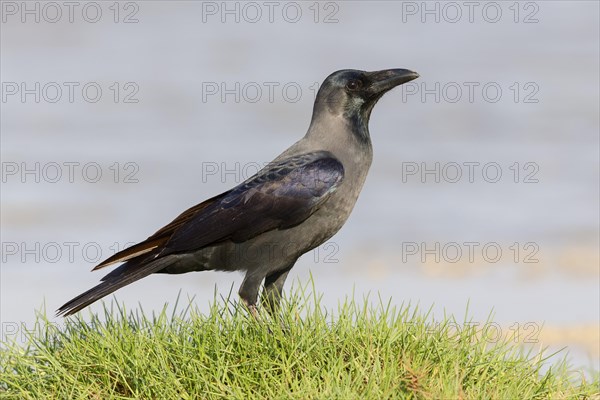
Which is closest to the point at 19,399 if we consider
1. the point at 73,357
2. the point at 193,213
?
the point at 73,357

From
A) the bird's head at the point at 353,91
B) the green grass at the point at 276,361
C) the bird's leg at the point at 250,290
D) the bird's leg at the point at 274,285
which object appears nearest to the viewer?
the green grass at the point at 276,361

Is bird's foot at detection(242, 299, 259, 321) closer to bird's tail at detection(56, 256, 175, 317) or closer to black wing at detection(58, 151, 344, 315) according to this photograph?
black wing at detection(58, 151, 344, 315)

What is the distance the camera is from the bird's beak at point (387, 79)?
24.0 feet

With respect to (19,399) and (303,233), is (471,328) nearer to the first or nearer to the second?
(303,233)

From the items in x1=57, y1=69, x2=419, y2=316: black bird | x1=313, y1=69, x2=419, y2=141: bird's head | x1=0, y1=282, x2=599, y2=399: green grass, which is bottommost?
x1=0, y1=282, x2=599, y2=399: green grass

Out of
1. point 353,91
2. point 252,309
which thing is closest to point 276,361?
point 252,309

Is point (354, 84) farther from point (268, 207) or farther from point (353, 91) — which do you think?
point (268, 207)

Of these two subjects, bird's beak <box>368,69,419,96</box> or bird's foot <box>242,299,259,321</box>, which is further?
bird's beak <box>368,69,419,96</box>

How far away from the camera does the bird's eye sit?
7309 millimetres

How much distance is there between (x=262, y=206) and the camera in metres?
6.74

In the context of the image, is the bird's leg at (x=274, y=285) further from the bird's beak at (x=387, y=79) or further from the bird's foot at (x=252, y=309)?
the bird's beak at (x=387, y=79)

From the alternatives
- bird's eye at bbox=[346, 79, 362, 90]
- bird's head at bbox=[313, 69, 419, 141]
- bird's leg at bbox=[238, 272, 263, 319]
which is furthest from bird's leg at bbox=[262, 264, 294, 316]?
bird's eye at bbox=[346, 79, 362, 90]

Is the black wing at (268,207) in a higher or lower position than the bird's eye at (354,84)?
lower

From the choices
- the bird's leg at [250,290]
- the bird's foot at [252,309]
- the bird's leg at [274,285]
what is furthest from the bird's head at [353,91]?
the bird's foot at [252,309]
